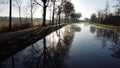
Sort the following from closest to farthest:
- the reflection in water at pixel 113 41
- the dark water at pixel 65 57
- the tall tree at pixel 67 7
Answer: the dark water at pixel 65 57 < the reflection in water at pixel 113 41 < the tall tree at pixel 67 7

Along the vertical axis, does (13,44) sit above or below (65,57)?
above

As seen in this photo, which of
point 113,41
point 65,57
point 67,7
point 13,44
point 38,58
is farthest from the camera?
point 67,7

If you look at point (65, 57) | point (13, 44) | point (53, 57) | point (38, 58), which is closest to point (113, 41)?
point (13, 44)

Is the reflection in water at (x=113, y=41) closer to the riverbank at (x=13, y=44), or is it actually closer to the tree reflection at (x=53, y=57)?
the tree reflection at (x=53, y=57)

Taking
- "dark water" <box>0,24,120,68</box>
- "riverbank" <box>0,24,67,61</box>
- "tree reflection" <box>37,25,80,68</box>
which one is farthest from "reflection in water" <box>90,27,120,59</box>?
"riverbank" <box>0,24,67,61</box>

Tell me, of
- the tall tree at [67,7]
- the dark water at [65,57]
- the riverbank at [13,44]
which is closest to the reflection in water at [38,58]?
the dark water at [65,57]

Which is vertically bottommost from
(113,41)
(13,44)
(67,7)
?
(113,41)

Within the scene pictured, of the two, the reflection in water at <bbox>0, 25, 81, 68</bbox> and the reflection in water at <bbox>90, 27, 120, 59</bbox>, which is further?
the reflection in water at <bbox>90, 27, 120, 59</bbox>

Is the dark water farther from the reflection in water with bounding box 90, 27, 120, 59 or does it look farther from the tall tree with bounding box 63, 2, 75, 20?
the tall tree with bounding box 63, 2, 75, 20

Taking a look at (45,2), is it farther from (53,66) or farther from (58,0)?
(53,66)

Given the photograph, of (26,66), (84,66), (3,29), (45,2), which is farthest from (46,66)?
(45,2)

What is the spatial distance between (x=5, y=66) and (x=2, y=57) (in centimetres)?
190

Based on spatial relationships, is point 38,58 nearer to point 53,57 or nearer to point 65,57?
point 53,57

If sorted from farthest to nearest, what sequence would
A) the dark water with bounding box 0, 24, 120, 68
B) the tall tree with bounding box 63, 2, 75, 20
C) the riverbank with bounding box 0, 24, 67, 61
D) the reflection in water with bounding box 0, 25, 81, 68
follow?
the tall tree with bounding box 63, 2, 75, 20 < the riverbank with bounding box 0, 24, 67, 61 < the dark water with bounding box 0, 24, 120, 68 < the reflection in water with bounding box 0, 25, 81, 68
